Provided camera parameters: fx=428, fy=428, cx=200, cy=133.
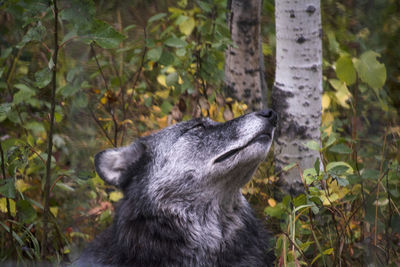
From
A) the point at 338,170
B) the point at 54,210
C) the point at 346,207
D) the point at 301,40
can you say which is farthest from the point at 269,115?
A: the point at 54,210

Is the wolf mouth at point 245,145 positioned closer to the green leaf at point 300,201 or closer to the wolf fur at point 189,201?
the wolf fur at point 189,201

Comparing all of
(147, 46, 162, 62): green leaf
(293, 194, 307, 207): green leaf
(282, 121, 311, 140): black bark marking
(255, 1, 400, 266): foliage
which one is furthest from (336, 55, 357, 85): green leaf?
(147, 46, 162, 62): green leaf

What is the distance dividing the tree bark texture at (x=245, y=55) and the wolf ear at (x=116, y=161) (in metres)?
1.64

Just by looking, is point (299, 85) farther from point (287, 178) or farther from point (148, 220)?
point (148, 220)

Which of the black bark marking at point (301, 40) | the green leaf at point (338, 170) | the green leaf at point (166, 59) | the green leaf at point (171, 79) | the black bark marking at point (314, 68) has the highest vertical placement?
the black bark marking at point (301, 40)

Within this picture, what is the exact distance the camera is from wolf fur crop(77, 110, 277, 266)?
9.86 ft

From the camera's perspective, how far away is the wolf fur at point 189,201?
3006mm

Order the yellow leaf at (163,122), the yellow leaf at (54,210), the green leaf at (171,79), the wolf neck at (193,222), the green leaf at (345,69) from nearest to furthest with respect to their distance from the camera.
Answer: the wolf neck at (193,222), the green leaf at (345,69), the green leaf at (171,79), the yellow leaf at (54,210), the yellow leaf at (163,122)

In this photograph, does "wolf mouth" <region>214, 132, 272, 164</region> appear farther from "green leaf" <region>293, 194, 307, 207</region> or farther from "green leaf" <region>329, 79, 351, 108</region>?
"green leaf" <region>329, 79, 351, 108</region>

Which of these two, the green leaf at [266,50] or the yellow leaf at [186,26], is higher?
the yellow leaf at [186,26]

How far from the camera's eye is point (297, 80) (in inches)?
145

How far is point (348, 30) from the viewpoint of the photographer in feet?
18.3

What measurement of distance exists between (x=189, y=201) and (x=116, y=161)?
0.68 m

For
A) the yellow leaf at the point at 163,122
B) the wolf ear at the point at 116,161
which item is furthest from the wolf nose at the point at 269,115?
the yellow leaf at the point at 163,122
